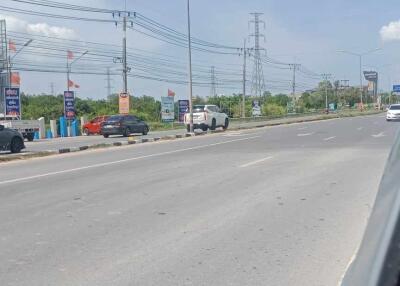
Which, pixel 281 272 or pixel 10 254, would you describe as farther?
pixel 10 254

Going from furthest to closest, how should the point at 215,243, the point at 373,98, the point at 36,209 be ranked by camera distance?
1. the point at 373,98
2. the point at 36,209
3. the point at 215,243

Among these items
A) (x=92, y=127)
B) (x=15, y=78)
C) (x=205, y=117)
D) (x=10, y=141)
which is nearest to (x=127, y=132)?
(x=205, y=117)

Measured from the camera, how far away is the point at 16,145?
79.2 ft

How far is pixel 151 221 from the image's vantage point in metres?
7.90

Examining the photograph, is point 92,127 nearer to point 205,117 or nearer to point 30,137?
point 30,137

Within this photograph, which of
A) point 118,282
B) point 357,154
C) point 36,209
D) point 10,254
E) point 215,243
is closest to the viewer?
point 118,282

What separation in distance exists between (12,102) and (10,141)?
18963 millimetres

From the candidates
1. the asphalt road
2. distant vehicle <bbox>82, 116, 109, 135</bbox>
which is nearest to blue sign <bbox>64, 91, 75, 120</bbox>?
distant vehicle <bbox>82, 116, 109, 135</bbox>

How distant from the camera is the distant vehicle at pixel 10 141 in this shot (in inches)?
918

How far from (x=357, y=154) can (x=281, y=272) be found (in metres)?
13.5

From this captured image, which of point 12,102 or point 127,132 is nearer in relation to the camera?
point 127,132

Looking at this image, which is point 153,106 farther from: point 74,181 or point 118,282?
point 118,282

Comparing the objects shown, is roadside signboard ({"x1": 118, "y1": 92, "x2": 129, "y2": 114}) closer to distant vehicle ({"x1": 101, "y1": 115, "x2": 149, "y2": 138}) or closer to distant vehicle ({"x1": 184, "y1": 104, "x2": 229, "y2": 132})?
distant vehicle ({"x1": 184, "y1": 104, "x2": 229, "y2": 132})

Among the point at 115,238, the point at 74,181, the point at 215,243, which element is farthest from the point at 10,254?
the point at 74,181
